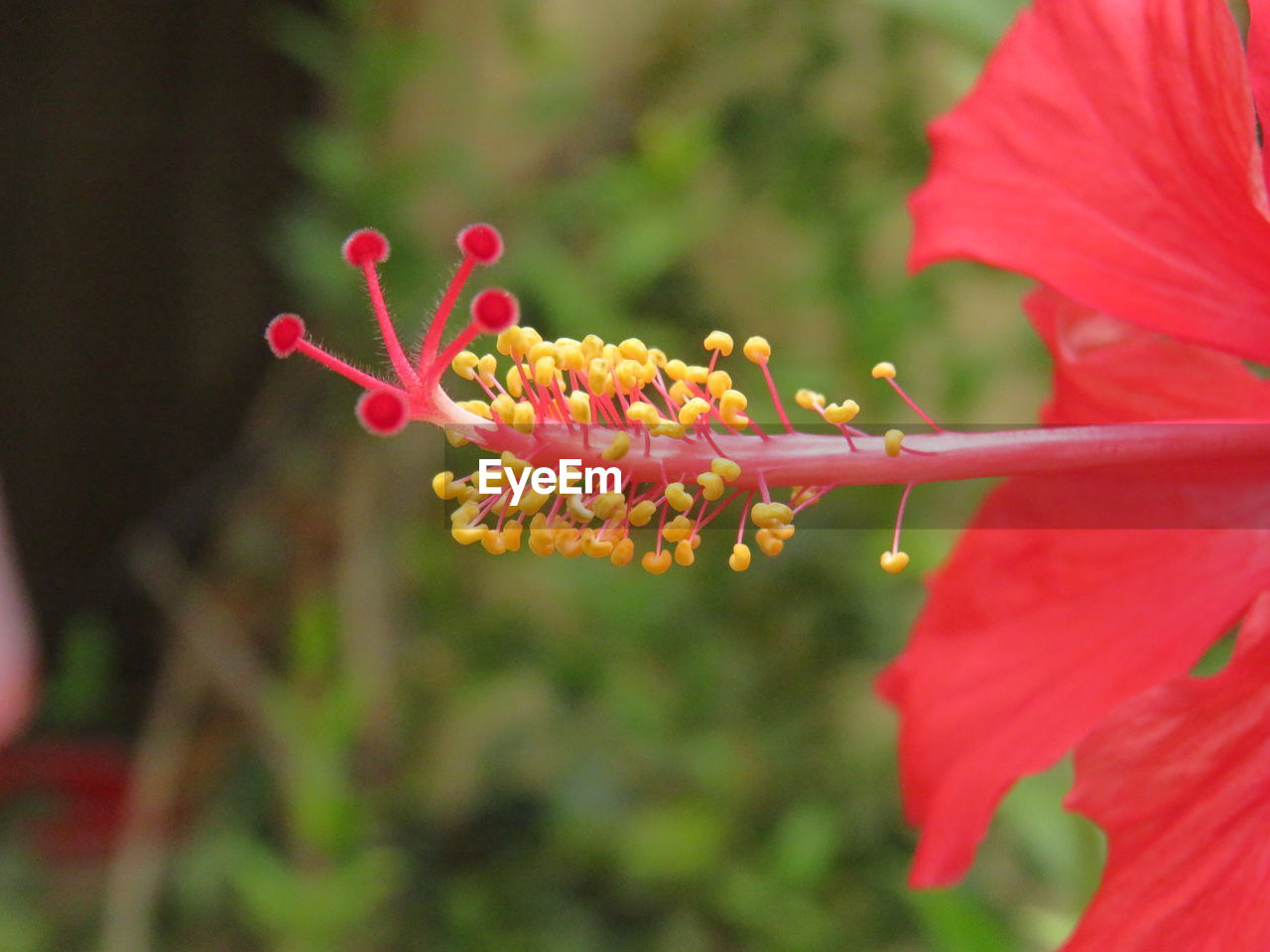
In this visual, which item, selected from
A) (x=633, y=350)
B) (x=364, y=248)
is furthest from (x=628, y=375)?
(x=364, y=248)

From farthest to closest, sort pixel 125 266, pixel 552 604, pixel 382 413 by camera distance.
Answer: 1. pixel 125 266
2. pixel 552 604
3. pixel 382 413

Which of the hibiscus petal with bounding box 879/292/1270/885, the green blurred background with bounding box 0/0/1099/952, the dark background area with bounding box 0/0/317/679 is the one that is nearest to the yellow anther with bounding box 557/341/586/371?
the hibiscus petal with bounding box 879/292/1270/885

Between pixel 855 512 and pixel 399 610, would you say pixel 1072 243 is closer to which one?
pixel 855 512

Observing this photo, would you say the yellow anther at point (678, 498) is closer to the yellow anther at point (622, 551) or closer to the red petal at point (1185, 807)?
the yellow anther at point (622, 551)

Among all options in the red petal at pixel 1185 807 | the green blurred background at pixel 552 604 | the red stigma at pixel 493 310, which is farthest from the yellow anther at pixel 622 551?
the green blurred background at pixel 552 604

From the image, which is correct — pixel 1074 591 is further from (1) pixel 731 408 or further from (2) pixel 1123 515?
(1) pixel 731 408
